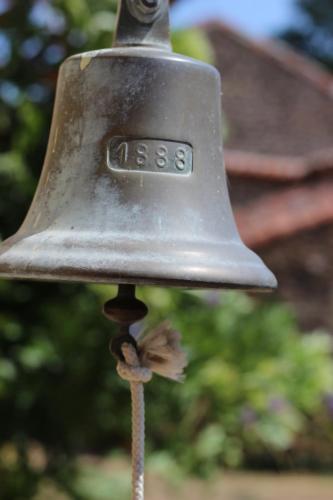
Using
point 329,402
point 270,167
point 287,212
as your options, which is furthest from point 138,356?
point 270,167

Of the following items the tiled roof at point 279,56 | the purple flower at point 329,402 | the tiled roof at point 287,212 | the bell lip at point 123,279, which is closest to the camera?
the bell lip at point 123,279

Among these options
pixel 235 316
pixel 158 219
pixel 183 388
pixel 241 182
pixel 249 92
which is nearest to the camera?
pixel 158 219

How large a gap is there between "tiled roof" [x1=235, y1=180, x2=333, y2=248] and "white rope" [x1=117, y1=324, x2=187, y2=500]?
4.20 meters

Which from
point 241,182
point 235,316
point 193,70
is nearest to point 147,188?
point 193,70

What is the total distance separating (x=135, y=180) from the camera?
147cm

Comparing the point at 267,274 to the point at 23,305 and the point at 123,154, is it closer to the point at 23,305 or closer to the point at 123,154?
the point at 123,154

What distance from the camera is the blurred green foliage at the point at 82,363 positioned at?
373 centimetres

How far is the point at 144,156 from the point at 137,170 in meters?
0.02

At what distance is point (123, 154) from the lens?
1.49 m

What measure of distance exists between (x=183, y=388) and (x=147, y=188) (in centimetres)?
238

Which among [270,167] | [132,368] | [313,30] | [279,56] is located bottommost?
[132,368]

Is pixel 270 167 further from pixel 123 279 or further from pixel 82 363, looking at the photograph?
pixel 123 279

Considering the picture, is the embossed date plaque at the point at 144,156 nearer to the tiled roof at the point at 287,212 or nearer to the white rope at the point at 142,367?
the white rope at the point at 142,367

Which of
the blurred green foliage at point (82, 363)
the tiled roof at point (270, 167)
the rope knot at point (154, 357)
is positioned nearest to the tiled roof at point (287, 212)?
the tiled roof at point (270, 167)
